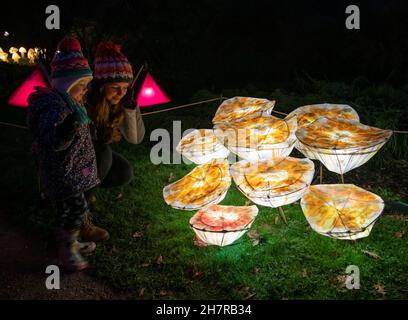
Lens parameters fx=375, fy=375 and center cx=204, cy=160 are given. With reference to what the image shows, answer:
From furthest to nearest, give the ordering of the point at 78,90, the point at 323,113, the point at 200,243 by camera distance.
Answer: the point at 323,113
the point at 200,243
the point at 78,90

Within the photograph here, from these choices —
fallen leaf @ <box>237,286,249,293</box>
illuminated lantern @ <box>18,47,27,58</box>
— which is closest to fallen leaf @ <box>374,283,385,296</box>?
fallen leaf @ <box>237,286,249,293</box>

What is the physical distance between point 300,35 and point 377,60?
3247mm

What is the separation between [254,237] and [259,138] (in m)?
1.39

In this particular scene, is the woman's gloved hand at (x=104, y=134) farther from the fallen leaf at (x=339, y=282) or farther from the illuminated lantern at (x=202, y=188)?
the fallen leaf at (x=339, y=282)

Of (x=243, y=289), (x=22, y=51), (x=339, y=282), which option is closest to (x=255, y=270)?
(x=243, y=289)

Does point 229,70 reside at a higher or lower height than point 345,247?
higher

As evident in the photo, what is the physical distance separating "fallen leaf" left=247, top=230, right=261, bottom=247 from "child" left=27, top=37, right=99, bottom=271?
2.18 metres

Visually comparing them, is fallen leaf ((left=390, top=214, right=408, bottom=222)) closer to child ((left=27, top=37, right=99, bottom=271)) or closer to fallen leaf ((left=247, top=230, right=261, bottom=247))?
fallen leaf ((left=247, top=230, right=261, bottom=247))

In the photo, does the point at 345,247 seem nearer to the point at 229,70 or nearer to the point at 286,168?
the point at 286,168

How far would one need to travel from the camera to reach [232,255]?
4.73 metres

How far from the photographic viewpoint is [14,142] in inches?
361

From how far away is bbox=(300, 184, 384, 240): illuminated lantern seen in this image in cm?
410

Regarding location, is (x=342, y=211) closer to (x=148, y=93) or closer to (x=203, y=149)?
(x=203, y=149)
